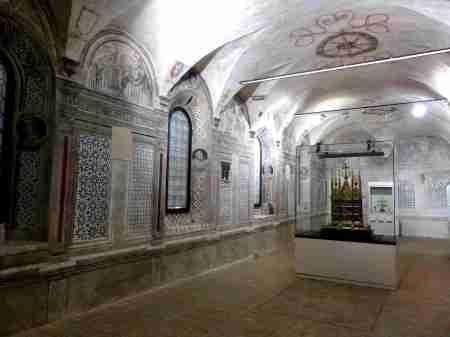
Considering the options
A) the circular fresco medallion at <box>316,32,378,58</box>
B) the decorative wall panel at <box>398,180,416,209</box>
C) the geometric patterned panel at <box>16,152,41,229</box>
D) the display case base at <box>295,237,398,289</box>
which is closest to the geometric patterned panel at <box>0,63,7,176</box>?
the geometric patterned panel at <box>16,152,41,229</box>

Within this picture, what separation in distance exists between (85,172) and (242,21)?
13.1 feet

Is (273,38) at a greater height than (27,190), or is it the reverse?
(273,38)

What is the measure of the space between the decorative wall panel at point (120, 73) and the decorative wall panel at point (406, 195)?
52.2 feet

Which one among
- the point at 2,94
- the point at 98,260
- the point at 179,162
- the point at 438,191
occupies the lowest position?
the point at 98,260

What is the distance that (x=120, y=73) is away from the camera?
20.0ft

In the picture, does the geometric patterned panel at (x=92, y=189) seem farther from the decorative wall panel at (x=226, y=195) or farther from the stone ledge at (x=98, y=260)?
the decorative wall panel at (x=226, y=195)

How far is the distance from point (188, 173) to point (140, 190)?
1.78 m

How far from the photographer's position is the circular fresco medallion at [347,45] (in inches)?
319

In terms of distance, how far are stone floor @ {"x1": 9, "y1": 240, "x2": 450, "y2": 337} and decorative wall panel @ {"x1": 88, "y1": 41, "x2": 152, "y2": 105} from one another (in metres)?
3.62

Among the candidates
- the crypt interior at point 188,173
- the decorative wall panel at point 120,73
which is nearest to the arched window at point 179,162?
the crypt interior at point 188,173

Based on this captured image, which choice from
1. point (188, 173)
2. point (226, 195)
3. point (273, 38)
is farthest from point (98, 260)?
point (273, 38)

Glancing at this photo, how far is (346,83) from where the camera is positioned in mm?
11562

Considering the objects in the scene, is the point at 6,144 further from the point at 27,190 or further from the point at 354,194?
the point at 354,194

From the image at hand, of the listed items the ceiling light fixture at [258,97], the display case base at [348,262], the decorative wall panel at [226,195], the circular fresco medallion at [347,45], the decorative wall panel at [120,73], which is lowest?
the display case base at [348,262]
